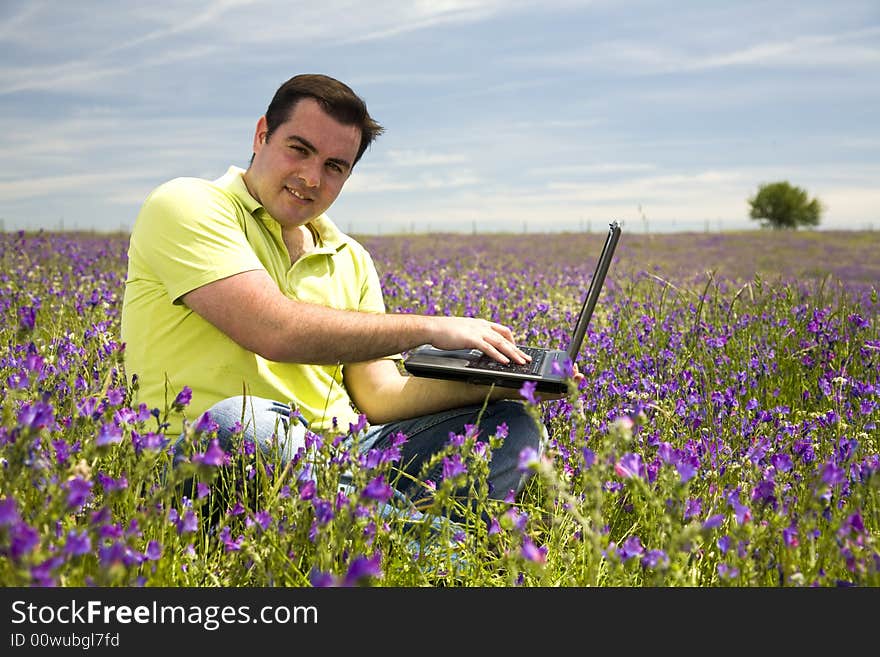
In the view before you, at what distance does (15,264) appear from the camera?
8680mm

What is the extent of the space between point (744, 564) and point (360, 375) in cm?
185

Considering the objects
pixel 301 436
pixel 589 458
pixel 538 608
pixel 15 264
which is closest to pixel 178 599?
pixel 538 608

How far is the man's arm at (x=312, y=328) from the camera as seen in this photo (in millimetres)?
2533

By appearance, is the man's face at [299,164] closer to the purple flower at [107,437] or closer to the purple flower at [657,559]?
the purple flower at [107,437]

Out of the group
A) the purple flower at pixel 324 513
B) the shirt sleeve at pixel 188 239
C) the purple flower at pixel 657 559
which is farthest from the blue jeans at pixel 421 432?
the purple flower at pixel 657 559

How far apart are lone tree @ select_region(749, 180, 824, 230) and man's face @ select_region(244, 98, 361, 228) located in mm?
58754

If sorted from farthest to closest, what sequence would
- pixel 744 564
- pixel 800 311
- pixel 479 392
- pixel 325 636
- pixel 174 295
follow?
pixel 800 311 → pixel 479 392 → pixel 174 295 → pixel 744 564 → pixel 325 636

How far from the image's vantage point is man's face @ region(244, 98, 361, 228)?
2965 millimetres

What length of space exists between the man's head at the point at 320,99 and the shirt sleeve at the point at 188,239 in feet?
1.59

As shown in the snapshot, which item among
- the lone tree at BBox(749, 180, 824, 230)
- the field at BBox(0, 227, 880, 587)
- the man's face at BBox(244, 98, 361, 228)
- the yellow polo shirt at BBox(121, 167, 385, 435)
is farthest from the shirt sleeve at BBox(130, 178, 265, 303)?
the lone tree at BBox(749, 180, 824, 230)

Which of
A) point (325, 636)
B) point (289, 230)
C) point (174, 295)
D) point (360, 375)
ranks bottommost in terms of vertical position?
point (325, 636)

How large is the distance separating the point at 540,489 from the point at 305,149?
1.62 metres

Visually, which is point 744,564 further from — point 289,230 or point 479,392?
point 289,230

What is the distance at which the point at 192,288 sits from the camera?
2.57 metres
